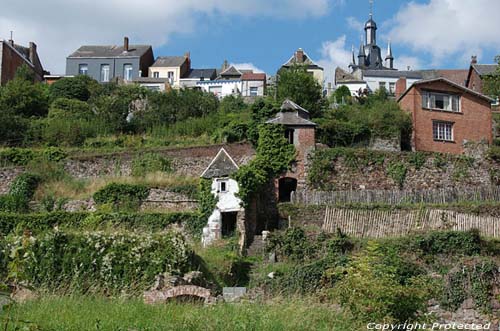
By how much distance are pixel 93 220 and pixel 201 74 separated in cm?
4245

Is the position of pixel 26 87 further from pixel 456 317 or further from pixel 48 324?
pixel 48 324

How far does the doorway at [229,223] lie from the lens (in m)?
29.4

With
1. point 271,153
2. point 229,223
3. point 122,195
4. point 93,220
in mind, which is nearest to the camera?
point 93,220

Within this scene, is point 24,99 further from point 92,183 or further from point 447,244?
point 447,244

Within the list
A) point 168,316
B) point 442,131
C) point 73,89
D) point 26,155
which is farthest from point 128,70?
point 168,316

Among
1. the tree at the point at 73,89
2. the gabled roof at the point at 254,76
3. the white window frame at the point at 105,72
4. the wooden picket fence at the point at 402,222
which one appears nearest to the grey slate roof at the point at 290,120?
the wooden picket fence at the point at 402,222

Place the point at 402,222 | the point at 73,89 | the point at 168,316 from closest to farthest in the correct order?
the point at 168,316
the point at 402,222
the point at 73,89

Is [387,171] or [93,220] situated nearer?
[93,220]

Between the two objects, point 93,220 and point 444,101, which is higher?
point 444,101

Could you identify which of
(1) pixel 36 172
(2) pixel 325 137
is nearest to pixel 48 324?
(1) pixel 36 172

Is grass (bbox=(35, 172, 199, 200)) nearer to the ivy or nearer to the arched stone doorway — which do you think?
the arched stone doorway

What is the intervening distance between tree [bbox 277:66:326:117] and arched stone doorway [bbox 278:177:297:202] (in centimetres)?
874

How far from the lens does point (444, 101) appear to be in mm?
41531

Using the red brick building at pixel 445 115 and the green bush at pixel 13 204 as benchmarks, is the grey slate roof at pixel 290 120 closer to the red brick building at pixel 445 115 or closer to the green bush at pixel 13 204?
the red brick building at pixel 445 115
